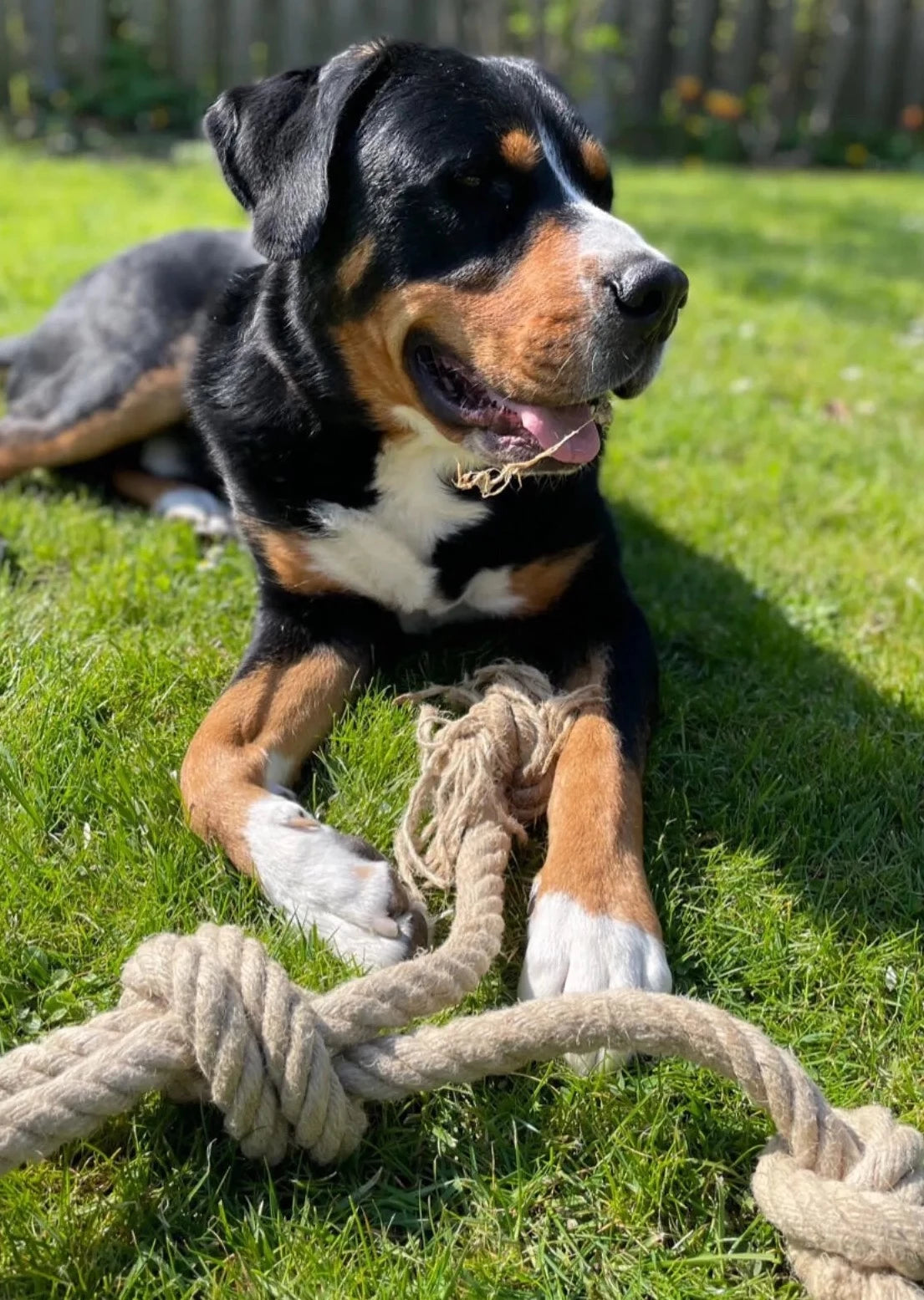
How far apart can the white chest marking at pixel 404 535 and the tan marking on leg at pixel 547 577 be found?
0.09ft

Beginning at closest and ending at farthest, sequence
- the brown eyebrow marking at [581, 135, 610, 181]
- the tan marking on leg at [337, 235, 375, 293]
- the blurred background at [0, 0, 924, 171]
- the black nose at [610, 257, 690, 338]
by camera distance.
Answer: the black nose at [610, 257, 690, 338] < the tan marking on leg at [337, 235, 375, 293] < the brown eyebrow marking at [581, 135, 610, 181] < the blurred background at [0, 0, 924, 171]

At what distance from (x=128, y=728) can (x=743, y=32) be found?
40.7 ft

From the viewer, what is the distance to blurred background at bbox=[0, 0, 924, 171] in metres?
10.9

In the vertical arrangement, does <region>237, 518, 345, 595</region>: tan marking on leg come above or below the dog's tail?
above

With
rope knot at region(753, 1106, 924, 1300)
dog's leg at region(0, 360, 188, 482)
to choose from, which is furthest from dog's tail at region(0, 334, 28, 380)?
rope knot at region(753, 1106, 924, 1300)

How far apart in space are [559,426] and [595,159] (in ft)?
2.43

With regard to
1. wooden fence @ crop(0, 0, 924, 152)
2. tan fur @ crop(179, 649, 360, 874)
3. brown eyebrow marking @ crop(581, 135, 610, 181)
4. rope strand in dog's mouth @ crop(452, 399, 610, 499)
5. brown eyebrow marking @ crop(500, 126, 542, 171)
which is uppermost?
brown eyebrow marking @ crop(500, 126, 542, 171)

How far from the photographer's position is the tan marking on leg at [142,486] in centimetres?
400

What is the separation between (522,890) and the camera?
2289 mm

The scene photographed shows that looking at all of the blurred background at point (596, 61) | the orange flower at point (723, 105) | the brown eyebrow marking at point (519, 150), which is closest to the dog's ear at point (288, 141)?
the brown eyebrow marking at point (519, 150)

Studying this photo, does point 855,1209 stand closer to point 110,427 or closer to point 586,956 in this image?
point 586,956

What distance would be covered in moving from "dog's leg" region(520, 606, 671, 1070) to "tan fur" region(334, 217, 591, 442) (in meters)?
0.69

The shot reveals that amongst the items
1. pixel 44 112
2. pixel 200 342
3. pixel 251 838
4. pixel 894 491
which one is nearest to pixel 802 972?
pixel 251 838

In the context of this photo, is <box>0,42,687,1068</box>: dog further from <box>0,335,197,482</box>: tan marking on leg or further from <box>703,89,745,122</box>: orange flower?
<box>703,89,745,122</box>: orange flower
